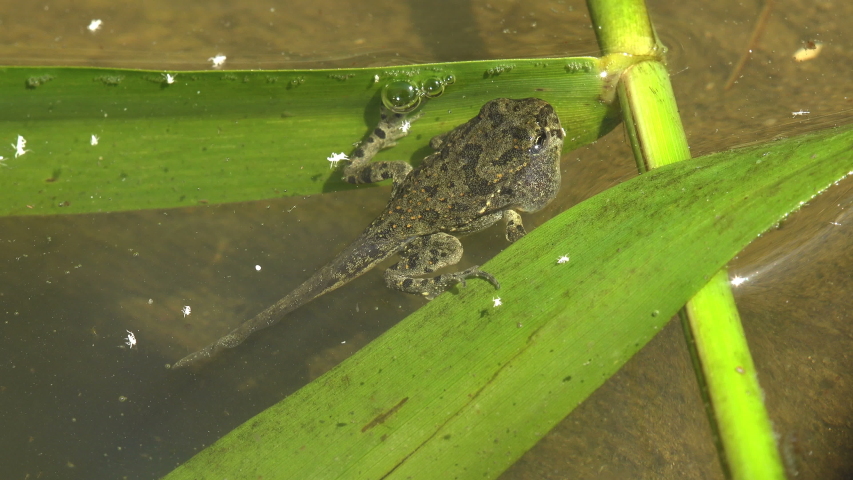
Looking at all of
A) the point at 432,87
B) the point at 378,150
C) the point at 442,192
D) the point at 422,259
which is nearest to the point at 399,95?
the point at 432,87

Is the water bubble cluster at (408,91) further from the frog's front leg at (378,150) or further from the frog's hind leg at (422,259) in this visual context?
the frog's hind leg at (422,259)

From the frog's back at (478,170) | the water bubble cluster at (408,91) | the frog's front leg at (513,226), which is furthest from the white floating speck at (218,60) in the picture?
the frog's front leg at (513,226)

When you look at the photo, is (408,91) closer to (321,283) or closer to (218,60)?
(321,283)

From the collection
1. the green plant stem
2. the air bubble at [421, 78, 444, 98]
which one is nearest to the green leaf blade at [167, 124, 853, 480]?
the green plant stem

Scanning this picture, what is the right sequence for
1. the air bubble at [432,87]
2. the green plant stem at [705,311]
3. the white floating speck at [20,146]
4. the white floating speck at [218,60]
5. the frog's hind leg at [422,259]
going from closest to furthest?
1. the green plant stem at [705,311]
2. the white floating speck at [20,146]
3. the air bubble at [432,87]
4. the frog's hind leg at [422,259]
5. the white floating speck at [218,60]

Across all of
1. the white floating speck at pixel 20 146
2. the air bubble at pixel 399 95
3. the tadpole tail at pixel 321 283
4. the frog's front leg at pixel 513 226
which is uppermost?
the air bubble at pixel 399 95

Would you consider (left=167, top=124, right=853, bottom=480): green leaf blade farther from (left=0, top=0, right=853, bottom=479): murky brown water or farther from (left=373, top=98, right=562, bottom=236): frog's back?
Answer: (left=373, top=98, right=562, bottom=236): frog's back

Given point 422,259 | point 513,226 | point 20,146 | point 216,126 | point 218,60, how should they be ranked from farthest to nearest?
point 218,60 → point 422,259 → point 513,226 → point 216,126 → point 20,146
